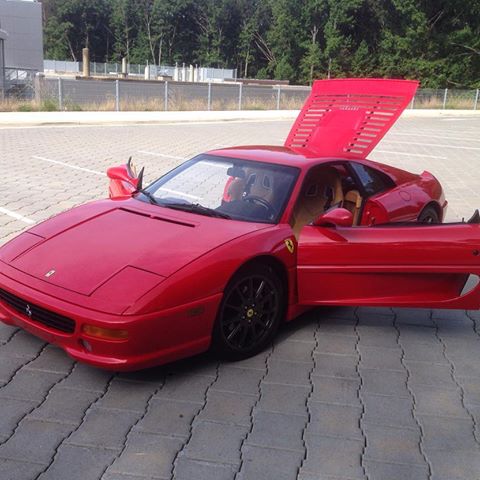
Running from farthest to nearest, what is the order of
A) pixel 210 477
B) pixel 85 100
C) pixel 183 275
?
pixel 85 100 < pixel 183 275 < pixel 210 477

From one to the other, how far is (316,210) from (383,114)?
6.31ft

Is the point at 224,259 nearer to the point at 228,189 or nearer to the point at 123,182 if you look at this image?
the point at 228,189

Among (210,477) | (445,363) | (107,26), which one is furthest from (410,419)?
(107,26)

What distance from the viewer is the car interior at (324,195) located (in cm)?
438

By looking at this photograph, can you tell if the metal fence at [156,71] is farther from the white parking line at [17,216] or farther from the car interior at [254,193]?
the car interior at [254,193]

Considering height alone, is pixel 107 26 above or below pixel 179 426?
above

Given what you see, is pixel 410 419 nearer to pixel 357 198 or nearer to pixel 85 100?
pixel 357 198

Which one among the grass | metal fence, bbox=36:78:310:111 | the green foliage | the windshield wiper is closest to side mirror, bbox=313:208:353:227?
the windshield wiper

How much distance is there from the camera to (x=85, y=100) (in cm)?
2619

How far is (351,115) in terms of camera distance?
625cm

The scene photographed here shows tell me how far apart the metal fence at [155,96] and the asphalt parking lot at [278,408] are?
22.9 meters

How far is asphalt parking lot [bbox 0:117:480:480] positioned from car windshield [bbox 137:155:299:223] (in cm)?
94

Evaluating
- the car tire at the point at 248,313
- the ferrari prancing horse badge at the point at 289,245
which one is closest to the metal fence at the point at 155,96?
the ferrari prancing horse badge at the point at 289,245

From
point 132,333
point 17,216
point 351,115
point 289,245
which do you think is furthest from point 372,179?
point 17,216
